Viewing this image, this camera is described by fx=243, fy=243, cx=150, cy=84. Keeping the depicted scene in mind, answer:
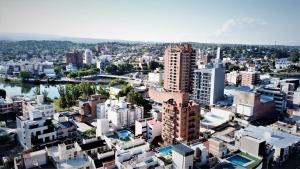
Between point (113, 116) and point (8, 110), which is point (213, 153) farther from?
point (8, 110)

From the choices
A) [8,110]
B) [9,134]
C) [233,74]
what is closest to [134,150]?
[9,134]

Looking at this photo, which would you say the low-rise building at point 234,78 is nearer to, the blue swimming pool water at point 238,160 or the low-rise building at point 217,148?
the low-rise building at point 217,148

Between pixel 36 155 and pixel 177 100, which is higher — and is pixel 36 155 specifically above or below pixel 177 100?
below

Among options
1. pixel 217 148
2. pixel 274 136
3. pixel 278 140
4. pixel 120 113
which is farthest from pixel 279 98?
pixel 120 113

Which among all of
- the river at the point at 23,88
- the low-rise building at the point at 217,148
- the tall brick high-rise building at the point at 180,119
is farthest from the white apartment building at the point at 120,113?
the river at the point at 23,88

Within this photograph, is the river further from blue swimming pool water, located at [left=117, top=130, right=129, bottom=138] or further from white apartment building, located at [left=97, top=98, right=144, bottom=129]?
blue swimming pool water, located at [left=117, top=130, right=129, bottom=138]

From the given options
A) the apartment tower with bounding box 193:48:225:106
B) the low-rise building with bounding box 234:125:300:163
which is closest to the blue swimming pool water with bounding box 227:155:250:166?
the low-rise building with bounding box 234:125:300:163
